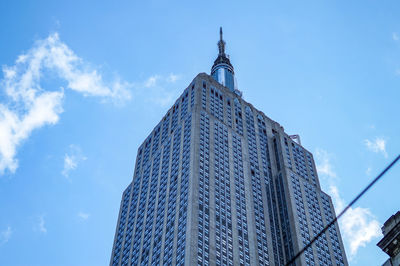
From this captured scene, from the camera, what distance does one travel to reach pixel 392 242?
3556 centimetres

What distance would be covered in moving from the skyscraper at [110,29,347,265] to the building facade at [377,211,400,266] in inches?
2768

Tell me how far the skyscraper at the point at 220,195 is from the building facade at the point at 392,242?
231ft

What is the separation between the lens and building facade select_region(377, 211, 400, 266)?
116ft

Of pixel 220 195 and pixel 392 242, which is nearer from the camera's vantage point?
pixel 392 242

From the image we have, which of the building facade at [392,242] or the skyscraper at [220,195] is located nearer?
the building facade at [392,242]

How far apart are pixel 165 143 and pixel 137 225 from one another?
90.3ft

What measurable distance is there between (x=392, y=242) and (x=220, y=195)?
9102cm

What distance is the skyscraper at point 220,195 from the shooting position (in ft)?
379

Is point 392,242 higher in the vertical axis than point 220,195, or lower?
lower

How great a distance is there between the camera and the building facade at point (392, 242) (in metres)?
35.3

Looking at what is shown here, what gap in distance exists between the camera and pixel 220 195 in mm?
125938

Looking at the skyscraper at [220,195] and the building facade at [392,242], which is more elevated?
the skyscraper at [220,195]

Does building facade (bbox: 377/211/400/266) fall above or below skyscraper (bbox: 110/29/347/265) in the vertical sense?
below

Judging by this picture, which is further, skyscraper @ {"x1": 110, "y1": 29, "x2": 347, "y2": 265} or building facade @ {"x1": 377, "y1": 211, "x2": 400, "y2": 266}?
skyscraper @ {"x1": 110, "y1": 29, "x2": 347, "y2": 265}
